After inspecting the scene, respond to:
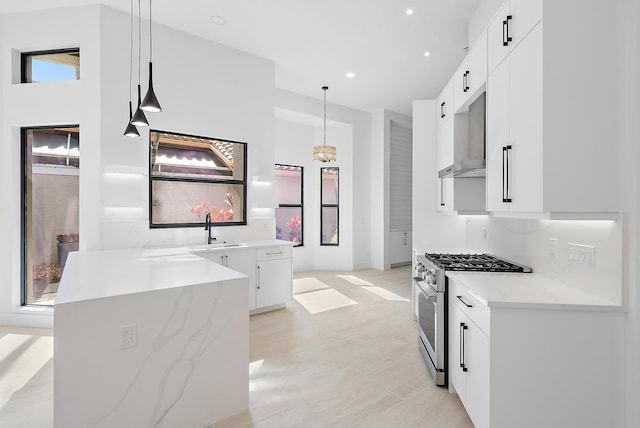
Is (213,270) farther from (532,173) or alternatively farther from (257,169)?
(257,169)

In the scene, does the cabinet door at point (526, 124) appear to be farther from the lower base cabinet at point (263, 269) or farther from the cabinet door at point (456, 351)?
the lower base cabinet at point (263, 269)

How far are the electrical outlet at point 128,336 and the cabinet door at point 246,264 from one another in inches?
84.3

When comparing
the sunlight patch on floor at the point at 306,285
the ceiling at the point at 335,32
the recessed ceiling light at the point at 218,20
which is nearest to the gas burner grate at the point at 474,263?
the ceiling at the point at 335,32

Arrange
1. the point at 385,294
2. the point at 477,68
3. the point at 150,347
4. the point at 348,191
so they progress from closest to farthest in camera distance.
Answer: the point at 150,347
the point at 477,68
the point at 385,294
the point at 348,191

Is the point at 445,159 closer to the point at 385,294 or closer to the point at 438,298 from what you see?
the point at 438,298

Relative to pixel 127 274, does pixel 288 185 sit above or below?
above

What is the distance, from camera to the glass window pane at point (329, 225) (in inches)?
293

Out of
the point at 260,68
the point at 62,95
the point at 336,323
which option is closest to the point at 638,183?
the point at 336,323

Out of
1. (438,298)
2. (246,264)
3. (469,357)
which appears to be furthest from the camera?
(246,264)

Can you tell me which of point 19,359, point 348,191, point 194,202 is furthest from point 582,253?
point 348,191

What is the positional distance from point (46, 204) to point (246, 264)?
2.41m

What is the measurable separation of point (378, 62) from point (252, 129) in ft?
7.01

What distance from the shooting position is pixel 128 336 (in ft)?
6.08

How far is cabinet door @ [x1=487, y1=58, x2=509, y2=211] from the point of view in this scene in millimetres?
2217
